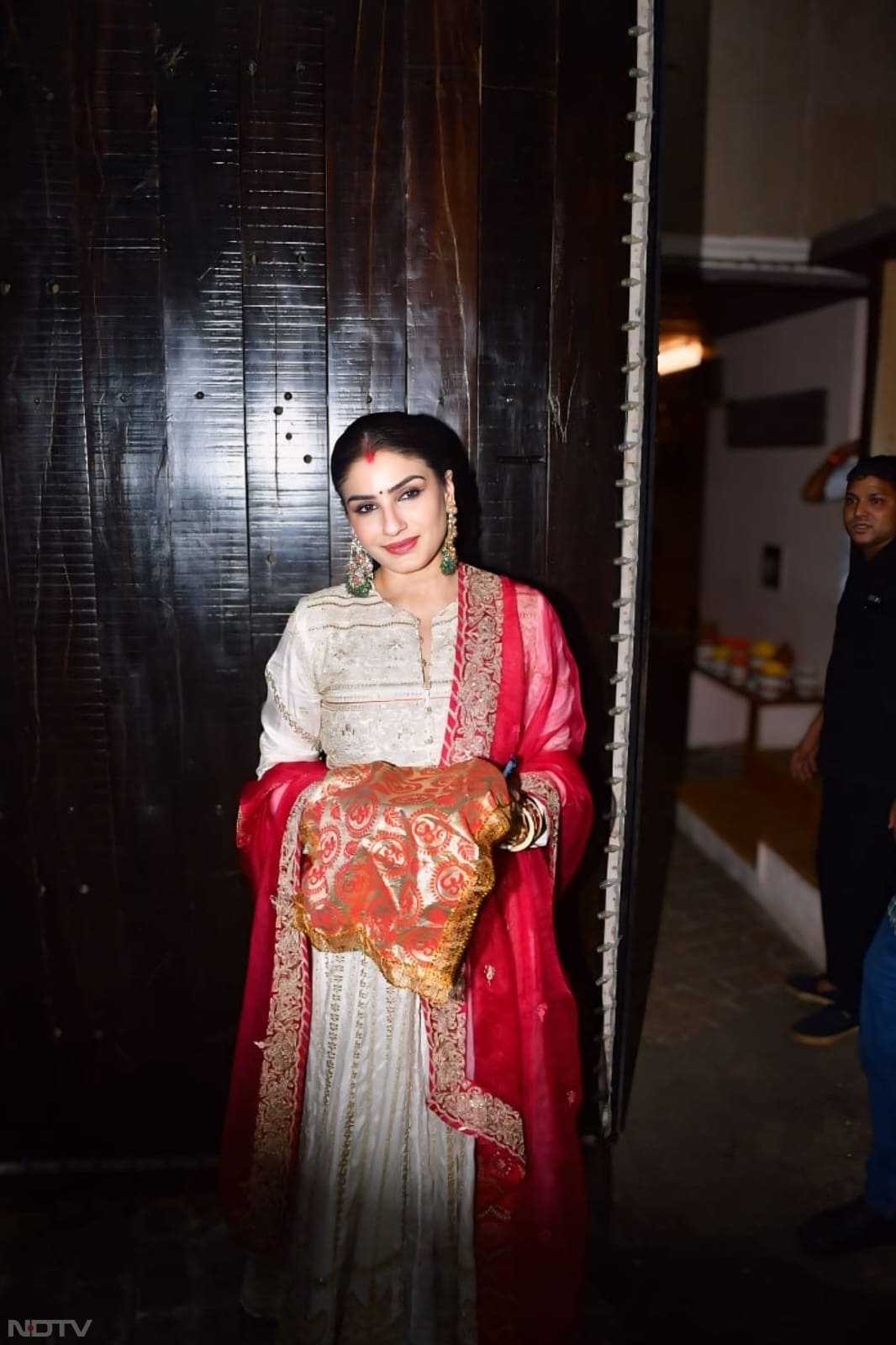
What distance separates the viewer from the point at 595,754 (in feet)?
9.25

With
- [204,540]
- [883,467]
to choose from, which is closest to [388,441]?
[204,540]

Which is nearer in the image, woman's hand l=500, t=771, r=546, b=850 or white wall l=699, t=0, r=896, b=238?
woman's hand l=500, t=771, r=546, b=850

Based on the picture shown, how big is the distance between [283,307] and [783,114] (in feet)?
10.7

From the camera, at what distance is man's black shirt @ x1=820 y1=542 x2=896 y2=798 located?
3152 millimetres

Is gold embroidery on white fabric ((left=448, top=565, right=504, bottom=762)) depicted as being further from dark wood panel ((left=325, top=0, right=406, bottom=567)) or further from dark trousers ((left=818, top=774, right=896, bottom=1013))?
dark trousers ((left=818, top=774, right=896, bottom=1013))

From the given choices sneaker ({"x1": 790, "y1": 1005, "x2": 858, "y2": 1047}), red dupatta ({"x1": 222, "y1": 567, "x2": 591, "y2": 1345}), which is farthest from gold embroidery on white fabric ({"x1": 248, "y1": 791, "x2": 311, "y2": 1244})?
sneaker ({"x1": 790, "y1": 1005, "x2": 858, "y2": 1047})

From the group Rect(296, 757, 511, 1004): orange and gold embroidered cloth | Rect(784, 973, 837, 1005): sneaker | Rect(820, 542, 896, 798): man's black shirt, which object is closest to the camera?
Rect(296, 757, 511, 1004): orange and gold embroidered cloth

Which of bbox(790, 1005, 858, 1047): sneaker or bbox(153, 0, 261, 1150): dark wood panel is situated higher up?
bbox(153, 0, 261, 1150): dark wood panel

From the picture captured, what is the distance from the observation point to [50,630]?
8.46 ft

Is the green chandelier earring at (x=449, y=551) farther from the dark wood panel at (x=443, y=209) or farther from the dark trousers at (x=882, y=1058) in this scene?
the dark trousers at (x=882, y=1058)

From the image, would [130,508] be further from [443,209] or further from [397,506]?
[443,209]

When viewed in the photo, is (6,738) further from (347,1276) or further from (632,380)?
(632,380)

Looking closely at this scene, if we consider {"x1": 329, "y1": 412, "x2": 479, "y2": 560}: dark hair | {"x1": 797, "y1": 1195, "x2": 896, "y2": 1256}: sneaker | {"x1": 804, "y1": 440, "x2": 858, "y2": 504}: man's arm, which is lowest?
{"x1": 797, "y1": 1195, "x2": 896, "y2": 1256}: sneaker

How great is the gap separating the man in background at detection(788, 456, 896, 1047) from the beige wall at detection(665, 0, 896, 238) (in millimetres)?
2019
